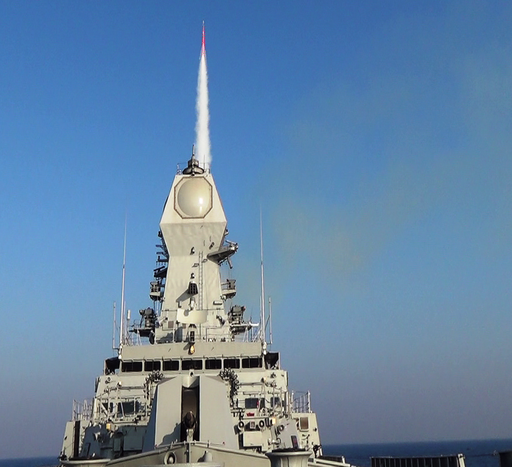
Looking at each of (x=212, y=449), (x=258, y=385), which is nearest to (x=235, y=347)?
(x=258, y=385)

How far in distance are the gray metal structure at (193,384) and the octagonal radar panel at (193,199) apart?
5cm

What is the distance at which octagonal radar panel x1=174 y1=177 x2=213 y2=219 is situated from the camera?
2739cm

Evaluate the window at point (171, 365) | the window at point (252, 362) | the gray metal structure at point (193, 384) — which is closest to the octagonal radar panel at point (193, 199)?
the gray metal structure at point (193, 384)

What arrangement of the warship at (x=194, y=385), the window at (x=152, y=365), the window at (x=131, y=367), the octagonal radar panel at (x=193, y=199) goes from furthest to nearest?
the octagonal radar panel at (x=193, y=199) < the window at (x=131, y=367) < the window at (x=152, y=365) < the warship at (x=194, y=385)

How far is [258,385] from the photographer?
2006 cm

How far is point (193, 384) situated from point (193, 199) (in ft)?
47.0

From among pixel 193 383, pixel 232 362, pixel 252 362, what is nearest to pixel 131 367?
pixel 232 362

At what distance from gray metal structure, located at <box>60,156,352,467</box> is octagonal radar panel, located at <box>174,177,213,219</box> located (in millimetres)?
46

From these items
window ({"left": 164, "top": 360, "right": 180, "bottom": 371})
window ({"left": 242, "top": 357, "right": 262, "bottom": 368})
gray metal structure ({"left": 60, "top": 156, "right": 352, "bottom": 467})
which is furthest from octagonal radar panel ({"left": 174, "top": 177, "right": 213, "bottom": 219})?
window ({"left": 242, "top": 357, "right": 262, "bottom": 368})

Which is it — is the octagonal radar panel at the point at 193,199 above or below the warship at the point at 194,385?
above

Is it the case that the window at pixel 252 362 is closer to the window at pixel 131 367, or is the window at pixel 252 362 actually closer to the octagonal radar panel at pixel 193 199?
the window at pixel 131 367

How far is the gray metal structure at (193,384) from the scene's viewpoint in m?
13.4

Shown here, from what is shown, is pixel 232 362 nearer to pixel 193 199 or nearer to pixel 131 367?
pixel 131 367

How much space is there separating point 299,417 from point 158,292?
460 inches
